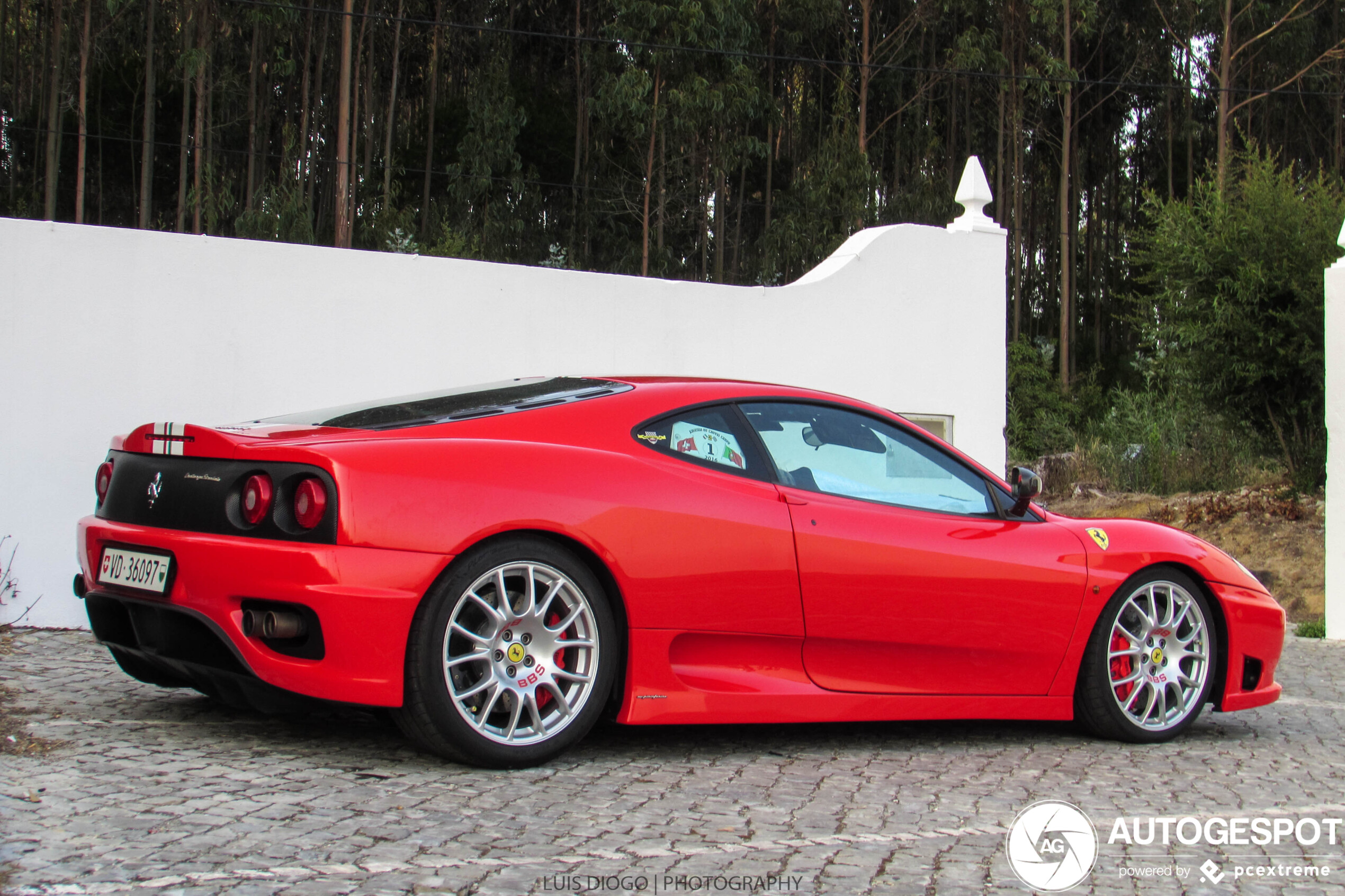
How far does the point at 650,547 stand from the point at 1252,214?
15534 millimetres

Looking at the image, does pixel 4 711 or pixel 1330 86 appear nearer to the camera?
pixel 4 711

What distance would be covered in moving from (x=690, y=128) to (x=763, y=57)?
4.07 m

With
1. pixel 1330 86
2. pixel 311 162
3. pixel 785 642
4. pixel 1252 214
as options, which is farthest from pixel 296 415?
pixel 1330 86

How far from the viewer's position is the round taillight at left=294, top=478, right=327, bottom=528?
3523mm

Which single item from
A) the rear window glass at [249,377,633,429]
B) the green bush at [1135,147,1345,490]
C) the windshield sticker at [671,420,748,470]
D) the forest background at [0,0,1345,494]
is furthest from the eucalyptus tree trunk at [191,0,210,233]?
the windshield sticker at [671,420,748,470]

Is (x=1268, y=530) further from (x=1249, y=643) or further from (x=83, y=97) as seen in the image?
(x=83, y=97)

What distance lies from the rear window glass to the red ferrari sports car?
0.03 m

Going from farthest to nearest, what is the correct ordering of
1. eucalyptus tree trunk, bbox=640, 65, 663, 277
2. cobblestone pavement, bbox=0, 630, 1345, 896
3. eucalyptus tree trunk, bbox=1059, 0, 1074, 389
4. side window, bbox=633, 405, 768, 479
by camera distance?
eucalyptus tree trunk, bbox=1059, 0, 1074, 389 → eucalyptus tree trunk, bbox=640, 65, 663, 277 → side window, bbox=633, 405, 768, 479 → cobblestone pavement, bbox=0, 630, 1345, 896

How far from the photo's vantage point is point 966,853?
3.20 m

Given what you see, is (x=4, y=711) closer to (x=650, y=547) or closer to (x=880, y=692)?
(x=650, y=547)

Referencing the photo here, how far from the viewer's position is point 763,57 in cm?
2798

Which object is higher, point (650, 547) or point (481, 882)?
point (650, 547)

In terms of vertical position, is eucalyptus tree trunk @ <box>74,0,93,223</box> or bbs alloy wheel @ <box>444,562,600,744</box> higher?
eucalyptus tree trunk @ <box>74,0,93,223</box>

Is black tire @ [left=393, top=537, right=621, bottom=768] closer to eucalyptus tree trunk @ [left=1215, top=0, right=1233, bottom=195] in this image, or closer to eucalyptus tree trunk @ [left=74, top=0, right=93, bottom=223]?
eucalyptus tree trunk @ [left=74, top=0, right=93, bottom=223]
